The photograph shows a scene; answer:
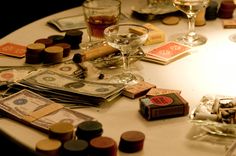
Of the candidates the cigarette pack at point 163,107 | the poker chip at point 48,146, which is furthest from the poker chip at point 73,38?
the poker chip at point 48,146

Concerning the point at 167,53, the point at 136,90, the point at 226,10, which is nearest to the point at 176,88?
the point at 136,90

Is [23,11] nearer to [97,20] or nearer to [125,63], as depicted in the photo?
[97,20]

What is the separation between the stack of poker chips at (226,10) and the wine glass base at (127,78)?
0.60 metres

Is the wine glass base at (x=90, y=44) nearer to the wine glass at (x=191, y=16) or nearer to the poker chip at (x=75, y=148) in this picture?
the wine glass at (x=191, y=16)

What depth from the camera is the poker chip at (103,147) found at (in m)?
1.11

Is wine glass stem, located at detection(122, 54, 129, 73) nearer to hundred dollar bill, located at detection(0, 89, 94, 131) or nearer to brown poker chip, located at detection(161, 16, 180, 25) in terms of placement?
hundred dollar bill, located at detection(0, 89, 94, 131)

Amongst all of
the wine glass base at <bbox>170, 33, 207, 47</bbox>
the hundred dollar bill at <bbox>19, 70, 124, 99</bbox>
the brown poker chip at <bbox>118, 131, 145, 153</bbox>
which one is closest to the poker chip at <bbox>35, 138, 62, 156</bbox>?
the brown poker chip at <bbox>118, 131, 145, 153</bbox>

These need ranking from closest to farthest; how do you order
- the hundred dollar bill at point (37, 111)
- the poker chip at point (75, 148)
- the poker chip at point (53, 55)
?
the poker chip at point (75, 148), the hundred dollar bill at point (37, 111), the poker chip at point (53, 55)

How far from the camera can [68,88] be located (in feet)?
4.64

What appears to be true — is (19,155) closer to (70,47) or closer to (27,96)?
(27,96)

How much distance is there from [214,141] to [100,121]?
0.28 m

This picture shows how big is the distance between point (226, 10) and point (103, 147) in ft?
3.40

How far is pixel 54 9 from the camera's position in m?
3.09

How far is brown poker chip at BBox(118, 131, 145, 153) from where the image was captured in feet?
3.75
